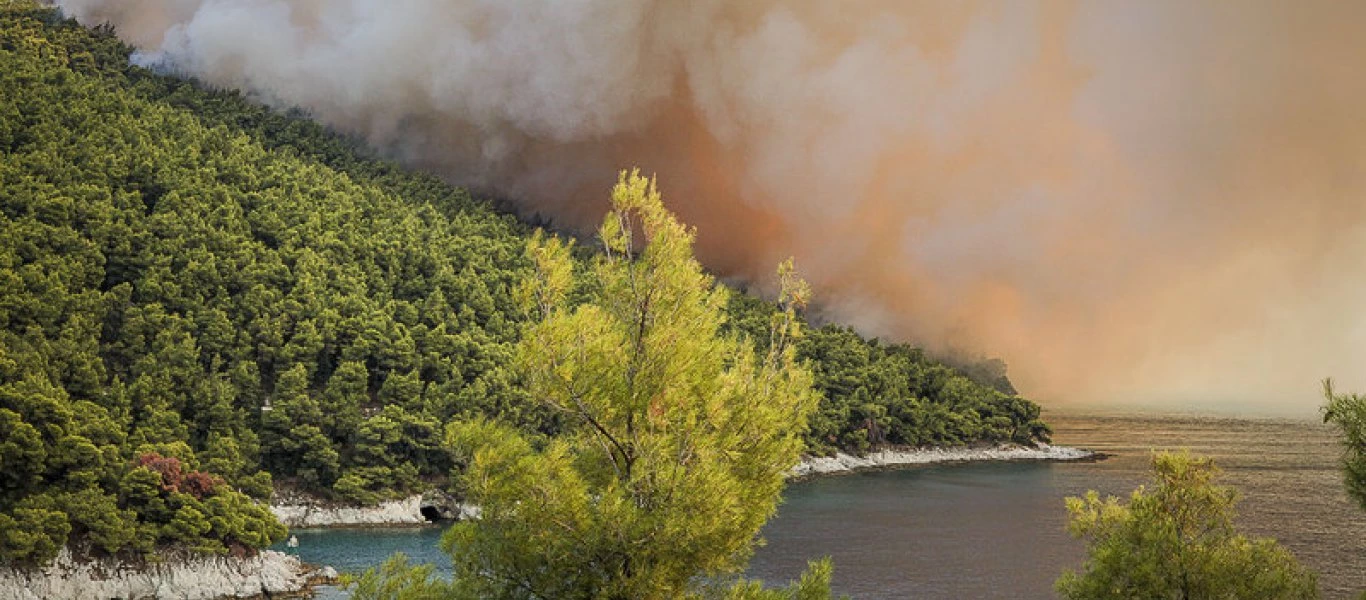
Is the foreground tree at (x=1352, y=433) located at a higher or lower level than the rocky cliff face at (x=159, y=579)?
higher

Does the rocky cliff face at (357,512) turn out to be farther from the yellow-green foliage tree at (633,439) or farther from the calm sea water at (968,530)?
the yellow-green foliage tree at (633,439)

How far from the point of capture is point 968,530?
7250 cm

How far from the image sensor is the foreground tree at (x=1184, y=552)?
2031 cm

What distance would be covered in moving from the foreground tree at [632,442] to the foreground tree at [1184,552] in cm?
1272

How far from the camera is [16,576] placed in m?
37.0

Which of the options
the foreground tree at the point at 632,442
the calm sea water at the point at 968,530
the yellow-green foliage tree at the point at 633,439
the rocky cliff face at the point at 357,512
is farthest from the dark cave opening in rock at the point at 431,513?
the yellow-green foliage tree at the point at 633,439

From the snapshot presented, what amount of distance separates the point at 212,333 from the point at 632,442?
250 feet

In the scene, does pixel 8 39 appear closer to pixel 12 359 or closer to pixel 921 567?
pixel 12 359

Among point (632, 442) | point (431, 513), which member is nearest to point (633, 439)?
point (632, 442)

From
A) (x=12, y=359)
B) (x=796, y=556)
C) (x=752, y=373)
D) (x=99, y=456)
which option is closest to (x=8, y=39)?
(x=12, y=359)

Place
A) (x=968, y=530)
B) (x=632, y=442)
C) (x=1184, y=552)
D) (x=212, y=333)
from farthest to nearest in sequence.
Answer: (x=212, y=333) < (x=968, y=530) < (x=1184, y=552) < (x=632, y=442)

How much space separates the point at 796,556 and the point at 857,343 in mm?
91310

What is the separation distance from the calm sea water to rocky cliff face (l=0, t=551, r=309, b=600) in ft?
10.6

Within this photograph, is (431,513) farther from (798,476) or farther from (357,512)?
(798,476)
